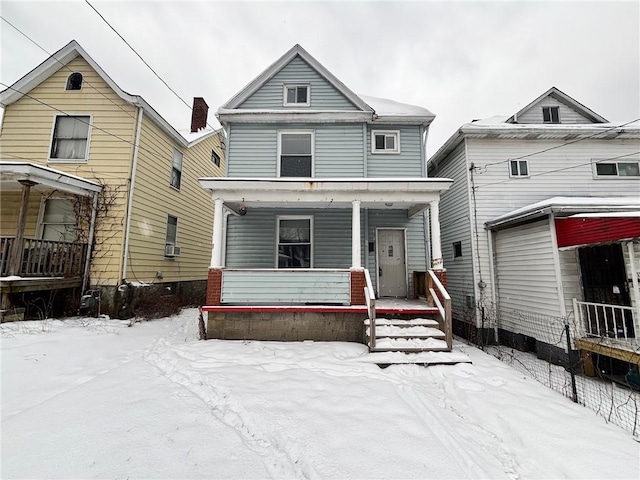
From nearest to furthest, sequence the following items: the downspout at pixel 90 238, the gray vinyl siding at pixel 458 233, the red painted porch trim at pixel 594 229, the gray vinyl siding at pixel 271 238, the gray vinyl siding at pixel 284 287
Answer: the red painted porch trim at pixel 594 229 < the gray vinyl siding at pixel 284 287 < the downspout at pixel 90 238 < the gray vinyl siding at pixel 271 238 < the gray vinyl siding at pixel 458 233

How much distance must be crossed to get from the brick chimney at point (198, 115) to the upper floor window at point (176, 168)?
3.21 metres

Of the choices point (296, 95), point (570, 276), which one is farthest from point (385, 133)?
point (570, 276)

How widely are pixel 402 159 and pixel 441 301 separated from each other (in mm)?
5393

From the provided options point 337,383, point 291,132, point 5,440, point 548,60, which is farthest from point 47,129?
point 548,60

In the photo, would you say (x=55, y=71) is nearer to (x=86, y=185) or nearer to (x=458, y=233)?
(x=86, y=185)

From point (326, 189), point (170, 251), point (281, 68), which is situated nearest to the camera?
point (326, 189)

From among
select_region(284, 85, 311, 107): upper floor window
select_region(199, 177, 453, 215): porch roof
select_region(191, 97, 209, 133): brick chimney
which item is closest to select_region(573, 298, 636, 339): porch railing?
select_region(199, 177, 453, 215): porch roof

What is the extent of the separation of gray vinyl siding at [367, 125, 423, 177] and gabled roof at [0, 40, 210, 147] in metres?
8.14

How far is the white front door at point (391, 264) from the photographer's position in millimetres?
9336

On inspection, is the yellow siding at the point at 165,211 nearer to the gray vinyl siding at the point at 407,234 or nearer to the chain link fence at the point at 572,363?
the gray vinyl siding at the point at 407,234

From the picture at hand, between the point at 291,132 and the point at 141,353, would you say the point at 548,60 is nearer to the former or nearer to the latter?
the point at 291,132

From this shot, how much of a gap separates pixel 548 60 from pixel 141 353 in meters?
18.9

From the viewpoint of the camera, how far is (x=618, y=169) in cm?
957

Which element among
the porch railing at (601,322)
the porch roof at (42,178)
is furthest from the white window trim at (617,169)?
the porch roof at (42,178)
